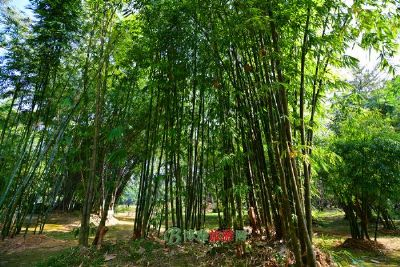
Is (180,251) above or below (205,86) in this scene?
below

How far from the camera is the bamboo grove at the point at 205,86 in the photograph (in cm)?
283

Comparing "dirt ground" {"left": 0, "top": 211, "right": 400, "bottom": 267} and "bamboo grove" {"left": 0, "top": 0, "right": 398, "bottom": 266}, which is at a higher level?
"bamboo grove" {"left": 0, "top": 0, "right": 398, "bottom": 266}

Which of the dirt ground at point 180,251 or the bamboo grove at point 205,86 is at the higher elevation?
the bamboo grove at point 205,86

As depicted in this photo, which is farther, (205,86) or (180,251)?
(205,86)

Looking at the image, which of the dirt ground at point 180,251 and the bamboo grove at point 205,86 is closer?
the bamboo grove at point 205,86

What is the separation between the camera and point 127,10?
4477mm

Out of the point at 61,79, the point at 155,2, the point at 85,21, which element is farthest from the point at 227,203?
the point at 61,79

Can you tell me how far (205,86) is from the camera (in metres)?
4.50

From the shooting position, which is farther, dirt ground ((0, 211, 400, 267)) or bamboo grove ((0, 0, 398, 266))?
dirt ground ((0, 211, 400, 267))

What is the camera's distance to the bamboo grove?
283 centimetres

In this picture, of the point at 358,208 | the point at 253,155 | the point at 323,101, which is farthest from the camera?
the point at 358,208

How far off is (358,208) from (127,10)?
693cm

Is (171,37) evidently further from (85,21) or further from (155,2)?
(85,21)

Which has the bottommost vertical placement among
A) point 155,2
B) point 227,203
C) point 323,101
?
point 227,203
